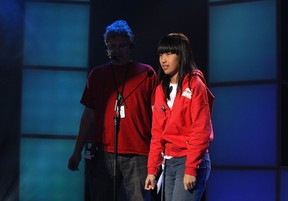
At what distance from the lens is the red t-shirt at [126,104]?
113 inches

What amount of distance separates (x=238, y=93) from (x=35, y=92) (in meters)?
1.61

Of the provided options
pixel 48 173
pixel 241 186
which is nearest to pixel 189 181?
pixel 241 186

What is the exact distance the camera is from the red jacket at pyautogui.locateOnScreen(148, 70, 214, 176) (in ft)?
7.57

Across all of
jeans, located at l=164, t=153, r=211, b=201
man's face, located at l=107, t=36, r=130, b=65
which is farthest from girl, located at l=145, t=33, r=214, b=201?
man's face, located at l=107, t=36, r=130, b=65

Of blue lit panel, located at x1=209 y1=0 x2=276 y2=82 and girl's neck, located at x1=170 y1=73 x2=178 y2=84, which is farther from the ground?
blue lit panel, located at x1=209 y1=0 x2=276 y2=82

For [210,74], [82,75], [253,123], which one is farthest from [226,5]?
[82,75]

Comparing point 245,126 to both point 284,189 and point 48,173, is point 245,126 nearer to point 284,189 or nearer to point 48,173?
point 284,189

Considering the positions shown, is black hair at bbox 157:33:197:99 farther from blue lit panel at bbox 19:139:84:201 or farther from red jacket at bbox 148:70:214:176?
blue lit panel at bbox 19:139:84:201

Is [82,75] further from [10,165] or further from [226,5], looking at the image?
[226,5]

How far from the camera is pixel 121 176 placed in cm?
290

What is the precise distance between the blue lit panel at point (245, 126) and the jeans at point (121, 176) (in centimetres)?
101

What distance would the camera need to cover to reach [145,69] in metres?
3.00

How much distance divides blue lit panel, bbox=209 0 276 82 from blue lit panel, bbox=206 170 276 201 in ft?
2.28

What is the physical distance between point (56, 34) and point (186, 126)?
2.00 meters
